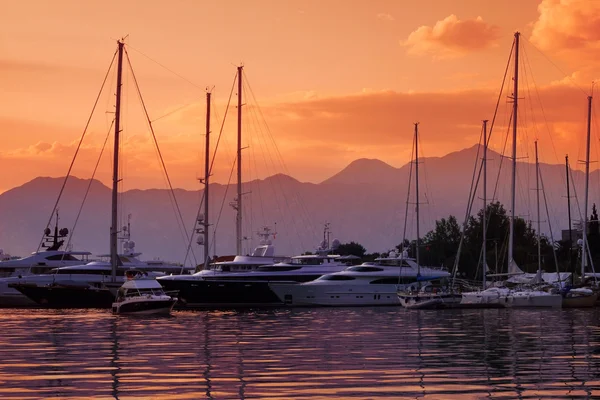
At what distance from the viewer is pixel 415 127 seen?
93.6 meters

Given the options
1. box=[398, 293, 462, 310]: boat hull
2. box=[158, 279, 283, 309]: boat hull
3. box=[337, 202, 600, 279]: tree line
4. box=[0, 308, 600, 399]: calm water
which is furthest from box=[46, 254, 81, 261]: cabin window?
box=[337, 202, 600, 279]: tree line

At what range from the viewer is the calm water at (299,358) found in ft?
84.5

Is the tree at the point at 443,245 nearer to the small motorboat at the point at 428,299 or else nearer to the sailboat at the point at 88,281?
the small motorboat at the point at 428,299

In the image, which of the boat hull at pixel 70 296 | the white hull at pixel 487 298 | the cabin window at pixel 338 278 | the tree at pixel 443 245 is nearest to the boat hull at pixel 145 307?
the boat hull at pixel 70 296

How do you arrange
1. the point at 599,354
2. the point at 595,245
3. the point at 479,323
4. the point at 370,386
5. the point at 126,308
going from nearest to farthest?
the point at 370,386 < the point at 599,354 < the point at 479,323 < the point at 126,308 < the point at 595,245

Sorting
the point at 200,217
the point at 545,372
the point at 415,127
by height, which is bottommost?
the point at 545,372

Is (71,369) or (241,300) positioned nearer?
(71,369)

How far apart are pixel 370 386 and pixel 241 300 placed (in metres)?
53.7

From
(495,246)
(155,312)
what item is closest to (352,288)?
(155,312)

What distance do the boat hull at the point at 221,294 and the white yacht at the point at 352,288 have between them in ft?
2.80

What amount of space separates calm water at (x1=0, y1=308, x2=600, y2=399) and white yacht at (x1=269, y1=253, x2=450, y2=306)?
2046 cm

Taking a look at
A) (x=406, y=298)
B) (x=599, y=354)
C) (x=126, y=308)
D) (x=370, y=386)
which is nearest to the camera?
(x=370, y=386)

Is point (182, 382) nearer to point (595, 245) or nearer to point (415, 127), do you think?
point (415, 127)

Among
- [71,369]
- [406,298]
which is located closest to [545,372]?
[71,369]
